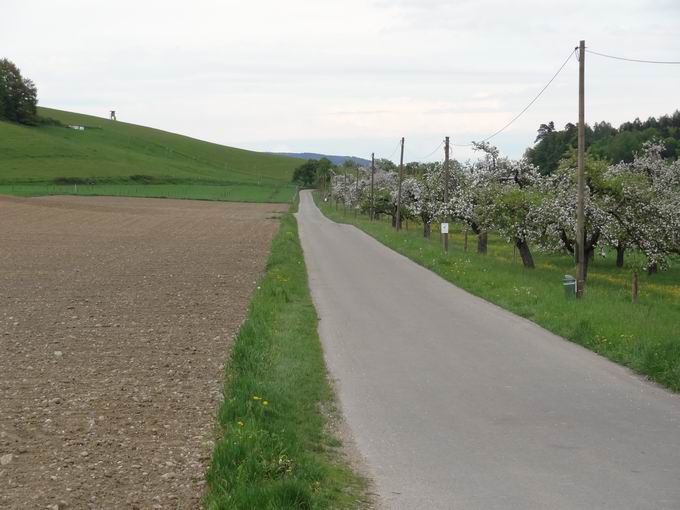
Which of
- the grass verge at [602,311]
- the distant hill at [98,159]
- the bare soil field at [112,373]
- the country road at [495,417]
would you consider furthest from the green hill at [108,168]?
the country road at [495,417]

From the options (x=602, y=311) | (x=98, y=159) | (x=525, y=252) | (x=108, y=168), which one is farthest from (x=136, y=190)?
(x=602, y=311)

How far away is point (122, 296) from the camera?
1998 centimetres

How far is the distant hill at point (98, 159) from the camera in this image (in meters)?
119

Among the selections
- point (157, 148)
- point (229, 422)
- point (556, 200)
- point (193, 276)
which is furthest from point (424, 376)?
point (157, 148)

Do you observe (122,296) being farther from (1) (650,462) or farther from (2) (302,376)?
(1) (650,462)

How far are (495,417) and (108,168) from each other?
129 m

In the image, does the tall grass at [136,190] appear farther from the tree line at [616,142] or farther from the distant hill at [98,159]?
the tree line at [616,142]

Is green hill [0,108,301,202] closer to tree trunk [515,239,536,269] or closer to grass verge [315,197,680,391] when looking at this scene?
tree trunk [515,239,536,269]

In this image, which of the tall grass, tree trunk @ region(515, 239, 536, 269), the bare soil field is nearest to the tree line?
the tall grass

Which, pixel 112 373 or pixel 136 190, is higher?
pixel 136 190

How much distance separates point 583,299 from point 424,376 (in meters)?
8.98

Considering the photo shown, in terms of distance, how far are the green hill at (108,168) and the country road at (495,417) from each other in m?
84.8

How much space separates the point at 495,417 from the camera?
9469 millimetres

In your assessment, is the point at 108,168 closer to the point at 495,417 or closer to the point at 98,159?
the point at 98,159
